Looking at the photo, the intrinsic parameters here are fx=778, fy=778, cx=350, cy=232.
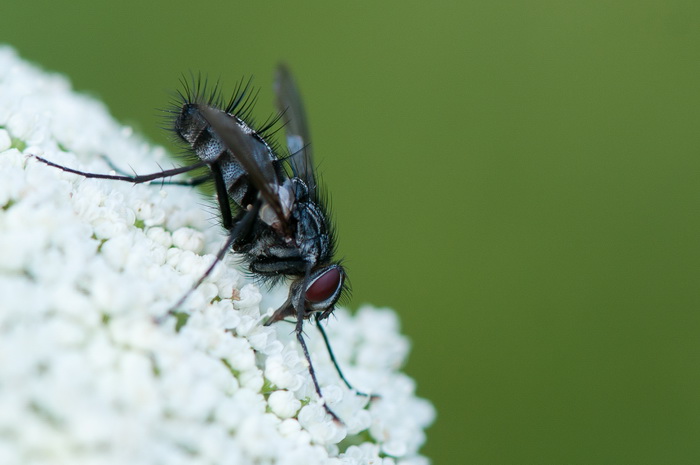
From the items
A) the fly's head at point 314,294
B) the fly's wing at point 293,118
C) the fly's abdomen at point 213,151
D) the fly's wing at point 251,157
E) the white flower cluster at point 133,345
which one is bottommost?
the white flower cluster at point 133,345

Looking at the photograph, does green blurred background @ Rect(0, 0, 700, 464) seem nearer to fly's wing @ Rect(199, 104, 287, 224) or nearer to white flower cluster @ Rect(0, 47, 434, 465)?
white flower cluster @ Rect(0, 47, 434, 465)

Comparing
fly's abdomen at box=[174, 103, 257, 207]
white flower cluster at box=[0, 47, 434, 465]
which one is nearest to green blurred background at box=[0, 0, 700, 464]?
white flower cluster at box=[0, 47, 434, 465]

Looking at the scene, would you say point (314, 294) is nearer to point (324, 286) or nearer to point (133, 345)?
point (324, 286)

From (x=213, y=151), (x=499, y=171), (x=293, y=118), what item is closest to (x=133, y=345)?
(x=213, y=151)

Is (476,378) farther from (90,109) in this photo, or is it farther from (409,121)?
(90,109)

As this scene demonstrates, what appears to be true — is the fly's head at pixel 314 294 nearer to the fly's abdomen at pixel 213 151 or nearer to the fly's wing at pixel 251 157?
the fly's wing at pixel 251 157

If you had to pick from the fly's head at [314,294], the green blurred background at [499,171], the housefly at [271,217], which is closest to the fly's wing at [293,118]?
the housefly at [271,217]
